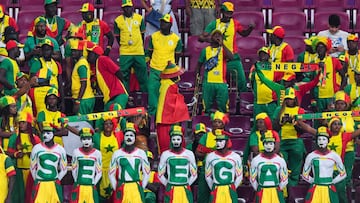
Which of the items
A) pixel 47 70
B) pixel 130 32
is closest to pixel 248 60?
pixel 130 32

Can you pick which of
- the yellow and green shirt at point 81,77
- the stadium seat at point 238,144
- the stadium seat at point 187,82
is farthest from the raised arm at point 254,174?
the stadium seat at point 187,82

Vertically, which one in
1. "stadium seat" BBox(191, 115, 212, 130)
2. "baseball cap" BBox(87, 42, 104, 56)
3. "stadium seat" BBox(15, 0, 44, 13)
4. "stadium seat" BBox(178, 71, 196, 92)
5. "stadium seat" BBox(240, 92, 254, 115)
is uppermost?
"stadium seat" BBox(15, 0, 44, 13)

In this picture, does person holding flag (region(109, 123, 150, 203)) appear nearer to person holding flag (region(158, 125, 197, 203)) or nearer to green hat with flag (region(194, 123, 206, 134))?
person holding flag (region(158, 125, 197, 203))

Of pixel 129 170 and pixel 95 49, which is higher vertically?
pixel 95 49

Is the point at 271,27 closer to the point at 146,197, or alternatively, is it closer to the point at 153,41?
the point at 153,41

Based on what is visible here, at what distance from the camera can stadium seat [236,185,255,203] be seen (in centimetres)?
2025

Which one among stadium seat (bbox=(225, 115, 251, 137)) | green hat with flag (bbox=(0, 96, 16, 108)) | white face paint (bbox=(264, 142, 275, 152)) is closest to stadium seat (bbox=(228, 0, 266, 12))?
stadium seat (bbox=(225, 115, 251, 137))

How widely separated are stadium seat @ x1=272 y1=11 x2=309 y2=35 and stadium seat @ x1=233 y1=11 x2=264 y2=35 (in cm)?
20

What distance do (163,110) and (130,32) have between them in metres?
1.72

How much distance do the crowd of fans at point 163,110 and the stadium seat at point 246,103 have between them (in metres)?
0.11

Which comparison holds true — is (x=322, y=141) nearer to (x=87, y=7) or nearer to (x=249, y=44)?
(x=249, y=44)

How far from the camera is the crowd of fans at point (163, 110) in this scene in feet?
63.3

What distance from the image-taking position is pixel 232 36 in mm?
21906

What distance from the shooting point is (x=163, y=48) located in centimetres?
2156
